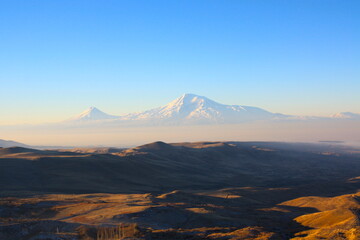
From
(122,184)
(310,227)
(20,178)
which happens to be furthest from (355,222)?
(20,178)

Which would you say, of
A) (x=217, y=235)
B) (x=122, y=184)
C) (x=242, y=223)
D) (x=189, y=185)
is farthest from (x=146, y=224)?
(x=189, y=185)

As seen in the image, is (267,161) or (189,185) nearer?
(189,185)

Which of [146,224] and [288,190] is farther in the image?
[288,190]

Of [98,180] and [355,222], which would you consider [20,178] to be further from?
[355,222]

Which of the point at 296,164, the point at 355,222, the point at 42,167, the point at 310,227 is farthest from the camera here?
the point at 296,164

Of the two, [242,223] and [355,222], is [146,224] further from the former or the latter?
[355,222]

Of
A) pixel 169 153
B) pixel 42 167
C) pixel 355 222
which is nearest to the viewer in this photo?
pixel 355 222

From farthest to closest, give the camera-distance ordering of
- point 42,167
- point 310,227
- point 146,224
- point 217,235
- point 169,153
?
point 169,153 → point 42,167 → point 310,227 → point 146,224 → point 217,235

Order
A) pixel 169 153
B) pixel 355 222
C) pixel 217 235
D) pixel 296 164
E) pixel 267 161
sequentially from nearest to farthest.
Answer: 1. pixel 217 235
2. pixel 355 222
3. pixel 169 153
4. pixel 296 164
5. pixel 267 161
